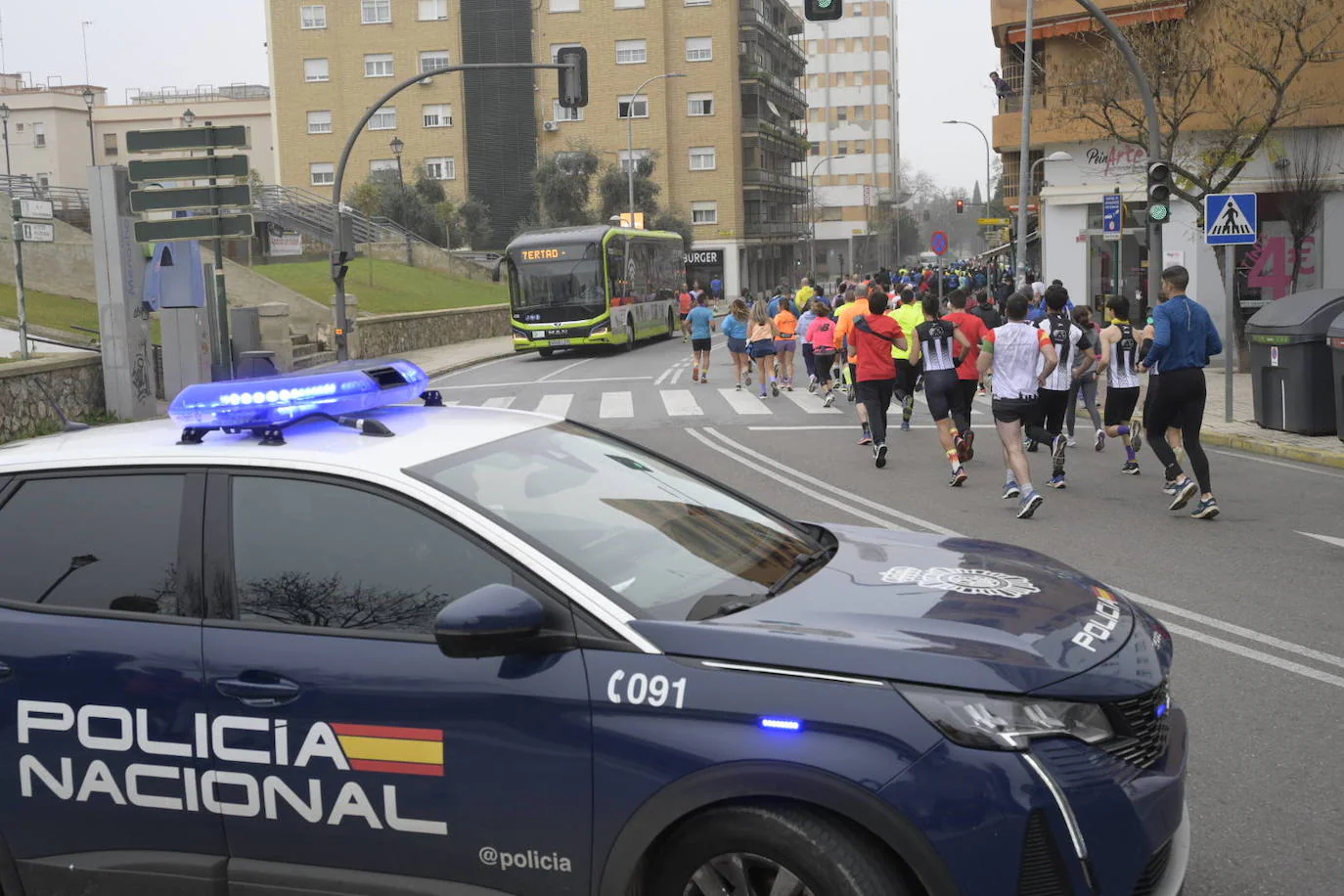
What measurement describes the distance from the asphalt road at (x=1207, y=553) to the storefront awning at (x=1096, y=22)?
1340 centimetres

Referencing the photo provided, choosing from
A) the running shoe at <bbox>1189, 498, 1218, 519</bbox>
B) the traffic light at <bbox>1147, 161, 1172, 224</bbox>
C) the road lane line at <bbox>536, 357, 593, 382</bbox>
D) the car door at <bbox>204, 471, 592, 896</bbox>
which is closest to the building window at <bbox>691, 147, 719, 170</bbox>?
the road lane line at <bbox>536, 357, 593, 382</bbox>

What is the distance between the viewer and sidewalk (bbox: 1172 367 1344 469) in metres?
14.4

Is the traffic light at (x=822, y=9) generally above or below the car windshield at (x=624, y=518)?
above

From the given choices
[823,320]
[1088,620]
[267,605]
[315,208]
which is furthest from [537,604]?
[315,208]

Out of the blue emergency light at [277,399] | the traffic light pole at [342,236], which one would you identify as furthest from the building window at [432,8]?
the blue emergency light at [277,399]

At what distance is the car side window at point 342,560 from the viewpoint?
363 centimetres

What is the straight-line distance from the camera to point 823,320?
22594 mm

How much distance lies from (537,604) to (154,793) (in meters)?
1.18

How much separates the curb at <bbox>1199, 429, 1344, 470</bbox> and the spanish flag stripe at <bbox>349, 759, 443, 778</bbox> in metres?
12.7

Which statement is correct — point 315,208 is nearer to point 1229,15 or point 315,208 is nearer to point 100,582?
point 1229,15

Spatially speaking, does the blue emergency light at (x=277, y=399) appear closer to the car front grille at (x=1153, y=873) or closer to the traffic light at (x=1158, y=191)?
the car front grille at (x=1153, y=873)

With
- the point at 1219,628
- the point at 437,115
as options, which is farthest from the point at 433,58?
the point at 1219,628

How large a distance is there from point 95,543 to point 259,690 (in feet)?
2.41

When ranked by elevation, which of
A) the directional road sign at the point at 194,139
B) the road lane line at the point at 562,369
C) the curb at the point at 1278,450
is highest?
the directional road sign at the point at 194,139
